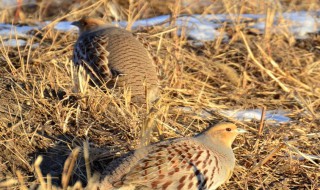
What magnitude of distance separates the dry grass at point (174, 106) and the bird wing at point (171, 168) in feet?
1.21

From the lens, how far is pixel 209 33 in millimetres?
7379

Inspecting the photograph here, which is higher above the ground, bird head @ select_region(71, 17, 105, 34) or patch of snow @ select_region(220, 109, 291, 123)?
bird head @ select_region(71, 17, 105, 34)

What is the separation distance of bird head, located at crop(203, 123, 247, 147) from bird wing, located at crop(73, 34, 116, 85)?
137 centimetres

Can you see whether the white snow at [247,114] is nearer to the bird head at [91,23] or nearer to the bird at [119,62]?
the bird at [119,62]

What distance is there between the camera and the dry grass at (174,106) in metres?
4.43

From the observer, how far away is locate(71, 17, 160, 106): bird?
17.4 ft

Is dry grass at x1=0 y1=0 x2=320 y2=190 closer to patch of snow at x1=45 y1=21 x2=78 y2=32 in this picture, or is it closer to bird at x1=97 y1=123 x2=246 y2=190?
patch of snow at x1=45 y1=21 x2=78 y2=32

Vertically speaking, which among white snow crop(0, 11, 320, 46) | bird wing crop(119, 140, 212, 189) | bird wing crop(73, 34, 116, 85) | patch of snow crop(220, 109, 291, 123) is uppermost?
bird wing crop(73, 34, 116, 85)

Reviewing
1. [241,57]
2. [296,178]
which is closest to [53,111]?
[296,178]

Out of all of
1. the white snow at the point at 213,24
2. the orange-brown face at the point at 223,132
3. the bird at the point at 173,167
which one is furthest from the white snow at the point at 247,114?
the white snow at the point at 213,24

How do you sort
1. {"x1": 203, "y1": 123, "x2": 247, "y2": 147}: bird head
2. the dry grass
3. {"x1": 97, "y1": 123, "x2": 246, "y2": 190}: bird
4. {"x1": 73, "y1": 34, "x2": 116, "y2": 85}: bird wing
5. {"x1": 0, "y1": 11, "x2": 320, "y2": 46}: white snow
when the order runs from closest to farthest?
{"x1": 97, "y1": 123, "x2": 246, "y2": 190}: bird → {"x1": 203, "y1": 123, "x2": 247, "y2": 147}: bird head → the dry grass → {"x1": 73, "y1": 34, "x2": 116, "y2": 85}: bird wing → {"x1": 0, "y1": 11, "x2": 320, "y2": 46}: white snow

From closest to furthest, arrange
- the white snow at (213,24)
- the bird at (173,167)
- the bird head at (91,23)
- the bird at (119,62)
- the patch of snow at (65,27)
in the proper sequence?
the bird at (173,167), the bird at (119,62), the bird head at (91,23), the patch of snow at (65,27), the white snow at (213,24)

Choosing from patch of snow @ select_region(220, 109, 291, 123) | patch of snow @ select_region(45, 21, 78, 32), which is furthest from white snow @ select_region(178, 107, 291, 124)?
patch of snow @ select_region(45, 21, 78, 32)

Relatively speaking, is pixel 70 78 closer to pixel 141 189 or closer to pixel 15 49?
pixel 15 49
